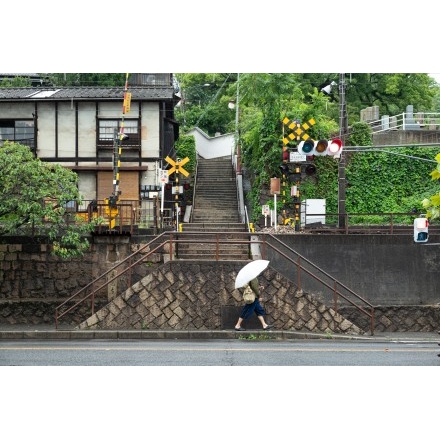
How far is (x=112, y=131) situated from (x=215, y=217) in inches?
203

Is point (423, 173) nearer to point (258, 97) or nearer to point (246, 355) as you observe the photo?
point (258, 97)

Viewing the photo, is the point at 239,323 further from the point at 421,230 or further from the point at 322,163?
the point at 322,163

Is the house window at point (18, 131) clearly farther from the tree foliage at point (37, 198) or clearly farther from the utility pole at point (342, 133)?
the utility pole at point (342, 133)

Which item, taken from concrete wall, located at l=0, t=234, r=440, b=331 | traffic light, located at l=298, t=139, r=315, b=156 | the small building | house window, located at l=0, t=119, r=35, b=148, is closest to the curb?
concrete wall, located at l=0, t=234, r=440, b=331

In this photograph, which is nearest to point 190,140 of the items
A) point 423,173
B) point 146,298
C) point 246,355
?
point 423,173

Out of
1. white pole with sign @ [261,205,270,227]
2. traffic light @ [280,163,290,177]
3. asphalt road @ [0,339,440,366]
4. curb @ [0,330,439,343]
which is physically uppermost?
traffic light @ [280,163,290,177]

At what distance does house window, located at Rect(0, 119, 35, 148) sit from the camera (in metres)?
29.8

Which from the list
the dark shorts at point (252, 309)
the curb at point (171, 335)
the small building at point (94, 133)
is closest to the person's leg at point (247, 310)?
the dark shorts at point (252, 309)

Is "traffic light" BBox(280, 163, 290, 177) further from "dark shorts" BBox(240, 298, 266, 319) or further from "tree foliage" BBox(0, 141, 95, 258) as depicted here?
"dark shorts" BBox(240, 298, 266, 319)

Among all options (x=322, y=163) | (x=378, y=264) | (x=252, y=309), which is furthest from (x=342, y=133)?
(x=252, y=309)

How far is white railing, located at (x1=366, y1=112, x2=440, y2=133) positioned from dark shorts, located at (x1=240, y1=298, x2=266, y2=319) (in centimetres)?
1608

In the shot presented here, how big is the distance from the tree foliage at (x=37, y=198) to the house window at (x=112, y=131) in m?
6.22

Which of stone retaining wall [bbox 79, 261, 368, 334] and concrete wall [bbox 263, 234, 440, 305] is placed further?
concrete wall [bbox 263, 234, 440, 305]

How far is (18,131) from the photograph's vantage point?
30.0 m
